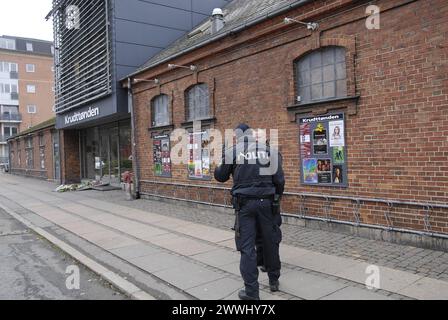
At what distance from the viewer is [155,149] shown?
527 inches

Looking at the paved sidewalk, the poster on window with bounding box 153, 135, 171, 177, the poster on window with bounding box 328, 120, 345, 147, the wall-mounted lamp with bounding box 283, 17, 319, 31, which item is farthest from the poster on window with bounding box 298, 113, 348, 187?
the poster on window with bounding box 153, 135, 171, 177

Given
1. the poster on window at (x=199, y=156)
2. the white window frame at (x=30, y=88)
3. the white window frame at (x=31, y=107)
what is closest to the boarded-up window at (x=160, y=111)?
the poster on window at (x=199, y=156)

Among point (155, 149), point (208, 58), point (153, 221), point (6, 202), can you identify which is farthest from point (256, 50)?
point (6, 202)

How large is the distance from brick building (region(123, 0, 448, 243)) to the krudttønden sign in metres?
6.93

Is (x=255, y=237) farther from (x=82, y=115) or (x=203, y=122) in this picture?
(x=82, y=115)

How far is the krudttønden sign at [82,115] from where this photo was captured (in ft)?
53.5

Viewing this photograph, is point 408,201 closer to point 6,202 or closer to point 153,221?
point 153,221

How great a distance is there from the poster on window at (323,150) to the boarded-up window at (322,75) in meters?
0.45

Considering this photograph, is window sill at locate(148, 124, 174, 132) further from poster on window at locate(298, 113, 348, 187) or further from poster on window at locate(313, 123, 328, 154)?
poster on window at locate(313, 123, 328, 154)

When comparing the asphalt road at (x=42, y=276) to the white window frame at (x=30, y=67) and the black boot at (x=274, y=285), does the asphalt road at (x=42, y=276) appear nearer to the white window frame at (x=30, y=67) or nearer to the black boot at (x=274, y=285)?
the black boot at (x=274, y=285)

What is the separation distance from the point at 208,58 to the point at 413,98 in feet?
19.0

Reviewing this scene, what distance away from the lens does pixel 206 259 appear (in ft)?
20.6

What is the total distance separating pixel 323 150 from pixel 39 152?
2402cm

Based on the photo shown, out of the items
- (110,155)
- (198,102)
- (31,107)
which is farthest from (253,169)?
(31,107)
